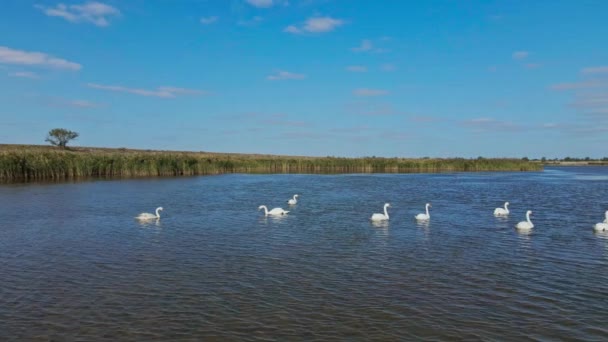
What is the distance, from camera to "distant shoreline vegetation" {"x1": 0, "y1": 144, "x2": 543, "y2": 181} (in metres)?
43.3

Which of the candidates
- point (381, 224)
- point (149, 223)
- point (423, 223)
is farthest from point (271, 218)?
point (423, 223)

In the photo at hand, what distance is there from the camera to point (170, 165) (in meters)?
53.6

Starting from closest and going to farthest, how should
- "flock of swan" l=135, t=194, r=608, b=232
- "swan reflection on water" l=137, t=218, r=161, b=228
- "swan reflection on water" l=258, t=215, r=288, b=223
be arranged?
"flock of swan" l=135, t=194, r=608, b=232 < "swan reflection on water" l=137, t=218, r=161, b=228 < "swan reflection on water" l=258, t=215, r=288, b=223

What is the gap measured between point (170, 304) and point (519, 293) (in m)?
6.92

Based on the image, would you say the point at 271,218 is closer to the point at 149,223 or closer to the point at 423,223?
the point at 149,223

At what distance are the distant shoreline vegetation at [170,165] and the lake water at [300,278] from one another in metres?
24.3

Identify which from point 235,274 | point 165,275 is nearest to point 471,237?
point 235,274

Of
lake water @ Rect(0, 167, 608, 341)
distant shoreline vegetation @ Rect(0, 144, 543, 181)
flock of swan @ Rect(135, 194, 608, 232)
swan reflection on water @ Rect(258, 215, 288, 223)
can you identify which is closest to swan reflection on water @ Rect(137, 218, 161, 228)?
lake water @ Rect(0, 167, 608, 341)

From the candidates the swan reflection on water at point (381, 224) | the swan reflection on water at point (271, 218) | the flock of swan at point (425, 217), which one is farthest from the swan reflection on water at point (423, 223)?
the swan reflection on water at point (271, 218)

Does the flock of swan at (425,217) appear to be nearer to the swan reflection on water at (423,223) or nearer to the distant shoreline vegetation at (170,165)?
the swan reflection on water at (423,223)

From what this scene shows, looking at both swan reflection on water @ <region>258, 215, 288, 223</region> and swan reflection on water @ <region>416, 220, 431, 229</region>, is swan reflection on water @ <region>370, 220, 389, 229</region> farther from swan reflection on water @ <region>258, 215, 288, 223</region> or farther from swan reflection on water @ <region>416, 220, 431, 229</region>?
swan reflection on water @ <region>258, 215, 288, 223</region>

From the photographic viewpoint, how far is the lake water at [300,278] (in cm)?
803

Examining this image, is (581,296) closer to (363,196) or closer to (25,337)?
(25,337)

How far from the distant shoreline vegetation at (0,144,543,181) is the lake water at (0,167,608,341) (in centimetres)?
2428
